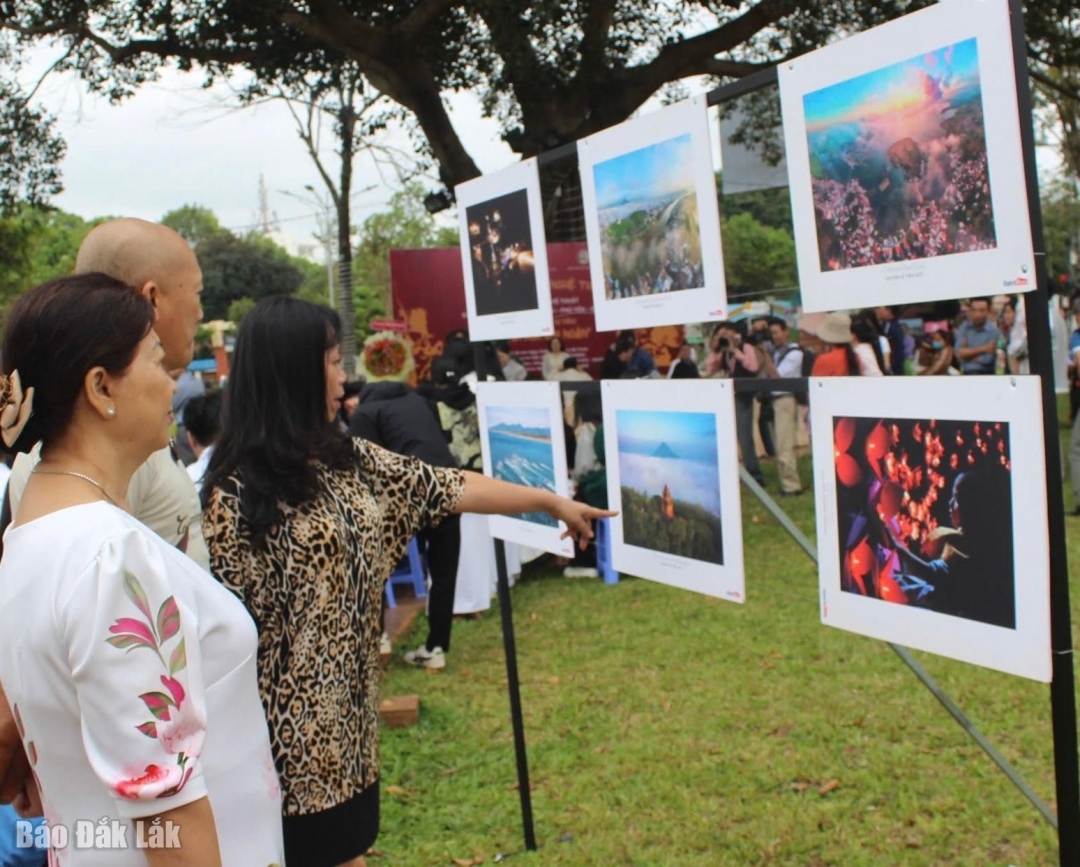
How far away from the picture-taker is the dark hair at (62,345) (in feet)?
4.96

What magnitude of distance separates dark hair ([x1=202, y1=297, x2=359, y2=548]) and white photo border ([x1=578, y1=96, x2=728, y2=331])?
34.9 inches

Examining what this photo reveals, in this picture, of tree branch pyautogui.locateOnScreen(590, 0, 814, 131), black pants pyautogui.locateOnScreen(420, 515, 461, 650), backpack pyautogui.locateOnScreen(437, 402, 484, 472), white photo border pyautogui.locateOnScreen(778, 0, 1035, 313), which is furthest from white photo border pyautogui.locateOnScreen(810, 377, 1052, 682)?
tree branch pyautogui.locateOnScreen(590, 0, 814, 131)

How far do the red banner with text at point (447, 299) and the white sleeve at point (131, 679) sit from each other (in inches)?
425

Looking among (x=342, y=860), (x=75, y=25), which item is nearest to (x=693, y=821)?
(x=342, y=860)

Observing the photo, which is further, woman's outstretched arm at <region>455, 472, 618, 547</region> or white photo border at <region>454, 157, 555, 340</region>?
white photo border at <region>454, 157, 555, 340</region>

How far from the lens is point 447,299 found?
12.8 metres

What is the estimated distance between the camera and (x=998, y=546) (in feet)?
7.03

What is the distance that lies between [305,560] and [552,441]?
1.29m

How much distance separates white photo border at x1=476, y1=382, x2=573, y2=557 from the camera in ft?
11.4

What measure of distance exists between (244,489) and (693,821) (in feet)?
7.75

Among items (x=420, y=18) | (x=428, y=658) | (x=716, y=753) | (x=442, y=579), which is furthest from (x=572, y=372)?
(x=716, y=753)

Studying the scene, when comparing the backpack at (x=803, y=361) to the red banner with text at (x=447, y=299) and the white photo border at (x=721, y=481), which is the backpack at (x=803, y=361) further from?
the white photo border at (x=721, y=481)

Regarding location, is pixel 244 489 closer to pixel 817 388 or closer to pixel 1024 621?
pixel 817 388

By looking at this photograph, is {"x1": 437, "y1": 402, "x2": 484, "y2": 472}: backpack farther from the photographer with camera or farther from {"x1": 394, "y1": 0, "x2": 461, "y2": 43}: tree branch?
the photographer with camera
